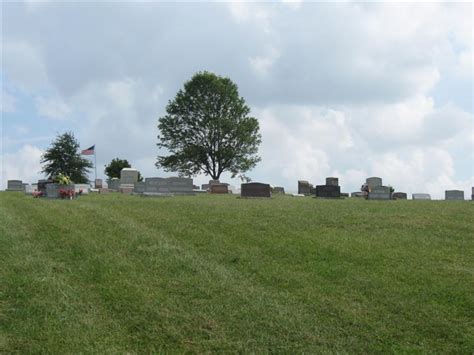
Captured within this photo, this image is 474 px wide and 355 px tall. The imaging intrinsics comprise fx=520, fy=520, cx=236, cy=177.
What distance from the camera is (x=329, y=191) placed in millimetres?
32750

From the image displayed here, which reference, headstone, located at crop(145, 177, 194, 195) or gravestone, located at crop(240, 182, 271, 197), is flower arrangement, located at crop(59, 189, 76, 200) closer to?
headstone, located at crop(145, 177, 194, 195)

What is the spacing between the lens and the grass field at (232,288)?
6.13 metres

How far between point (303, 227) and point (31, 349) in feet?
25.8

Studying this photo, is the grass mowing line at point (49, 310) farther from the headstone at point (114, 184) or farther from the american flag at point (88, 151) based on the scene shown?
the american flag at point (88, 151)

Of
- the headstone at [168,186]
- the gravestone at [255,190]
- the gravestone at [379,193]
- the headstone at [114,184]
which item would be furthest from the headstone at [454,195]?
the headstone at [114,184]

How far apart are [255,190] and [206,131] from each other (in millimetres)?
26022

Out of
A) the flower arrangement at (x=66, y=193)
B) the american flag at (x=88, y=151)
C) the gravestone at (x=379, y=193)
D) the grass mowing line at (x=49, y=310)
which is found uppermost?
the american flag at (x=88, y=151)

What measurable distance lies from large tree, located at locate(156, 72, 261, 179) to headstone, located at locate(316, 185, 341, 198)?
71.8 ft

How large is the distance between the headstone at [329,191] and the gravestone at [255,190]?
16.3 feet

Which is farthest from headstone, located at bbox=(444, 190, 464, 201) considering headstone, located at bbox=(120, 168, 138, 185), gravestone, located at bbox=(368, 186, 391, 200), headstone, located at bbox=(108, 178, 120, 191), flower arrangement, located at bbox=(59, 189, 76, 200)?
flower arrangement, located at bbox=(59, 189, 76, 200)

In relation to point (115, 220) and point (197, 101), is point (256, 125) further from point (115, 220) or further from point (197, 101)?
point (115, 220)

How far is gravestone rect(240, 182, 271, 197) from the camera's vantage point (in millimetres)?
29047

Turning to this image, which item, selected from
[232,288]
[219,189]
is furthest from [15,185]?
[232,288]

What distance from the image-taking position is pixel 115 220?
13.1 meters
